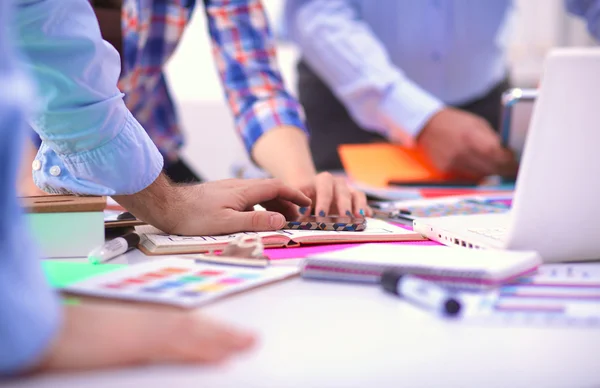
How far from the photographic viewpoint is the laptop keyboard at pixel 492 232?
0.88 meters

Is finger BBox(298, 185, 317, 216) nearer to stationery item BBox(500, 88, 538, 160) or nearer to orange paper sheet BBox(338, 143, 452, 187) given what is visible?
orange paper sheet BBox(338, 143, 452, 187)

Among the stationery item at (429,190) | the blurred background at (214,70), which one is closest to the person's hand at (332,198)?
the stationery item at (429,190)

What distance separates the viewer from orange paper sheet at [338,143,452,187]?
175 centimetres

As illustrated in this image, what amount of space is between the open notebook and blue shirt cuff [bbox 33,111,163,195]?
8cm

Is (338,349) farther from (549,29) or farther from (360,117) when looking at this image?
(549,29)

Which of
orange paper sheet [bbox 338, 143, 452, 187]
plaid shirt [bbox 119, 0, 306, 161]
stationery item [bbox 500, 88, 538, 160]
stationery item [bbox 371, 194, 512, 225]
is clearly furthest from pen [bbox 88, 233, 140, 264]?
stationery item [bbox 500, 88, 538, 160]

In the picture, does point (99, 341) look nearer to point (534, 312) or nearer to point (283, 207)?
point (534, 312)

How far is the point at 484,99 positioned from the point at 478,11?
0.29 m

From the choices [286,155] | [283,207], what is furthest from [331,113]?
[283,207]

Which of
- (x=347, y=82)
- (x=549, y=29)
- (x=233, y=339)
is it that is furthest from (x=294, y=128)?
(x=549, y=29)

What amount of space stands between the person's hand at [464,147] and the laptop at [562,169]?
0.95 metres

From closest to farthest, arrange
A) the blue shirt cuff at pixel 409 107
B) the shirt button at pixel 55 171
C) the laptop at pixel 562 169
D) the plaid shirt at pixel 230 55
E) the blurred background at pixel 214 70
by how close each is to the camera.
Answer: the laptop at pixel 562 169
the shirt button at pixel 55 171
the plaid shirt at pixel 230 55
the blue shirt cuff at pixel 409 107
the blurred background at pixel 214 70

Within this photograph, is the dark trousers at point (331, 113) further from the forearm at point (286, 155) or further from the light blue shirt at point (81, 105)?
the light blue shirt at point (81, 105)

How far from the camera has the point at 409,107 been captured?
194 centimetres
